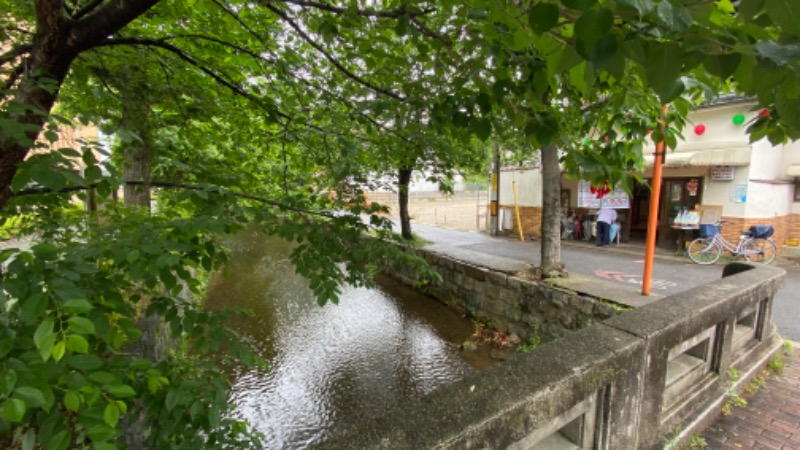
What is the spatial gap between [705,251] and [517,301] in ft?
18.3

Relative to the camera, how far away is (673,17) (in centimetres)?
76

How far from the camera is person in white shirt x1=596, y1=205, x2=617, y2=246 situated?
35.8 ft

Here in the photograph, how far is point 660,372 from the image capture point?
221 centimetres

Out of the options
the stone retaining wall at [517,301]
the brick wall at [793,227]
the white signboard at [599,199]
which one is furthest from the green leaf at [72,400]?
the brick wall at [793,227]

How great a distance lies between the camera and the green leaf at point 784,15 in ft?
2.27

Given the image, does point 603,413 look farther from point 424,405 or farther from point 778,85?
point 778,85

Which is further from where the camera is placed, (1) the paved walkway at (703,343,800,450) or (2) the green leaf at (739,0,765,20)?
(1) the paved walkway at (703,343,800,450)

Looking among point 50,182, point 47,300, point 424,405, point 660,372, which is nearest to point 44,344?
point 47,300

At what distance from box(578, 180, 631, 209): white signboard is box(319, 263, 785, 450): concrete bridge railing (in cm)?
817

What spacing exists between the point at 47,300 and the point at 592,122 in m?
2.93

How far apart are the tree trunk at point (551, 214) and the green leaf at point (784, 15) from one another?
21.0 ft

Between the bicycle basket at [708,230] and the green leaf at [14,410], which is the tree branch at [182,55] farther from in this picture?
the bicycle basket at [708,230]

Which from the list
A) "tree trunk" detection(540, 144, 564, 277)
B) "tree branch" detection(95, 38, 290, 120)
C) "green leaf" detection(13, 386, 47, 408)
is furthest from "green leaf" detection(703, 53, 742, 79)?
"tree trunk" detection(540, 144, 564, 277)

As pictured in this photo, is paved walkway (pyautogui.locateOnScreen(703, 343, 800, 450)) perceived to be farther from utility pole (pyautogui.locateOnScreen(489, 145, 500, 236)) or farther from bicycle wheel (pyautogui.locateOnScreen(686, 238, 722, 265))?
utility pole (pyautogui.locateOnScreen(489, 145, 500, 236))
